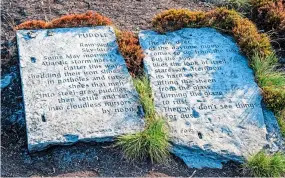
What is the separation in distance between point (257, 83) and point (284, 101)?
453 mm

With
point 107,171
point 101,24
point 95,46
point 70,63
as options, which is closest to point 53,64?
point 70,63

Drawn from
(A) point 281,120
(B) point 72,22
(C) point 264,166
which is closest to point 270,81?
(A) point 281,120

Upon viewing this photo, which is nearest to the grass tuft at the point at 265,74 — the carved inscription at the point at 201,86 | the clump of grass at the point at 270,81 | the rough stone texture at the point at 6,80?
the clump of grass at the point at 270,81

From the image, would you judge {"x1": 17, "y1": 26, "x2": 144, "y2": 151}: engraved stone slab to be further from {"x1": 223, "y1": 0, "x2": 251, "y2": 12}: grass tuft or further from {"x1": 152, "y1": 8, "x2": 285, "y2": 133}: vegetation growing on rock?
{"x1": 223, "y1": 0, "x2": 251, "y2": 12}: grass tuft

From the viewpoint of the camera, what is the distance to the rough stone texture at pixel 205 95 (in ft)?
20.2

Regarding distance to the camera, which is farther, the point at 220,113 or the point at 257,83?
the point at 257,83

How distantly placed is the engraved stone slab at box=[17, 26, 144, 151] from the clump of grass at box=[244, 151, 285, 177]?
52.2 inches

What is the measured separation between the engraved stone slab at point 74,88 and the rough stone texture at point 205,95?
17.1 inches

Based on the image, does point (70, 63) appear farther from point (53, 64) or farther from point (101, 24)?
point (101, 24)

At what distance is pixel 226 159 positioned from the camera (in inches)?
242

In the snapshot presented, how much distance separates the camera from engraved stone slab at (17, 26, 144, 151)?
600 cm

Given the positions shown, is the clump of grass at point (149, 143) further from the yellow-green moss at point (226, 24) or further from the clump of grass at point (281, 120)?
the yellow-green moss at point (226, 24)

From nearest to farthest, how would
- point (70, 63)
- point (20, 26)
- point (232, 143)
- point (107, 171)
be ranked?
point (107, 171)
point (232, 143)
point (70, 63)
point (20, 26)

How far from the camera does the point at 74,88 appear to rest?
640 cm
